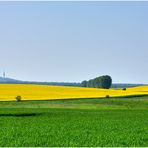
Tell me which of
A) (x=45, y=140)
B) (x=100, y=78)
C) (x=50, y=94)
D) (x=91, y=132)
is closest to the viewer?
(x=45, y=140)

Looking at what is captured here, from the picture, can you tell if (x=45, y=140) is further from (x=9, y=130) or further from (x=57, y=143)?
(x=9, y=130)

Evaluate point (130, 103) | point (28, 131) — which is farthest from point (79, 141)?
point (130, 103)

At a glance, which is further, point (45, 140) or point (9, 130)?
point (9, 130)

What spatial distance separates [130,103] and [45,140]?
4847 centimetres

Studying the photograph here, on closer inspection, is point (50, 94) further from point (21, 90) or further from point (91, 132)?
point (91, 132)

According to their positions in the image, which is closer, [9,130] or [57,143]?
[57,143]

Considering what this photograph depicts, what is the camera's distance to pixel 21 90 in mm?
99375

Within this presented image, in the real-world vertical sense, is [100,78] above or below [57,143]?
above

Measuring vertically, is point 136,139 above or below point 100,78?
below

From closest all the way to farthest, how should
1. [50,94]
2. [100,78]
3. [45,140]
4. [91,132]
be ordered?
[45,140]
[91,132]
[50,94]
[100,78]

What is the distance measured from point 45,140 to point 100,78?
156741mm

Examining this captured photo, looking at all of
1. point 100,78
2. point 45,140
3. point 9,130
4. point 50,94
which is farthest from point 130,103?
point 100,78

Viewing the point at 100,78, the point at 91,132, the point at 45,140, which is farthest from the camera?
the point at 100,78

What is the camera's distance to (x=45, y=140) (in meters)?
23.9
